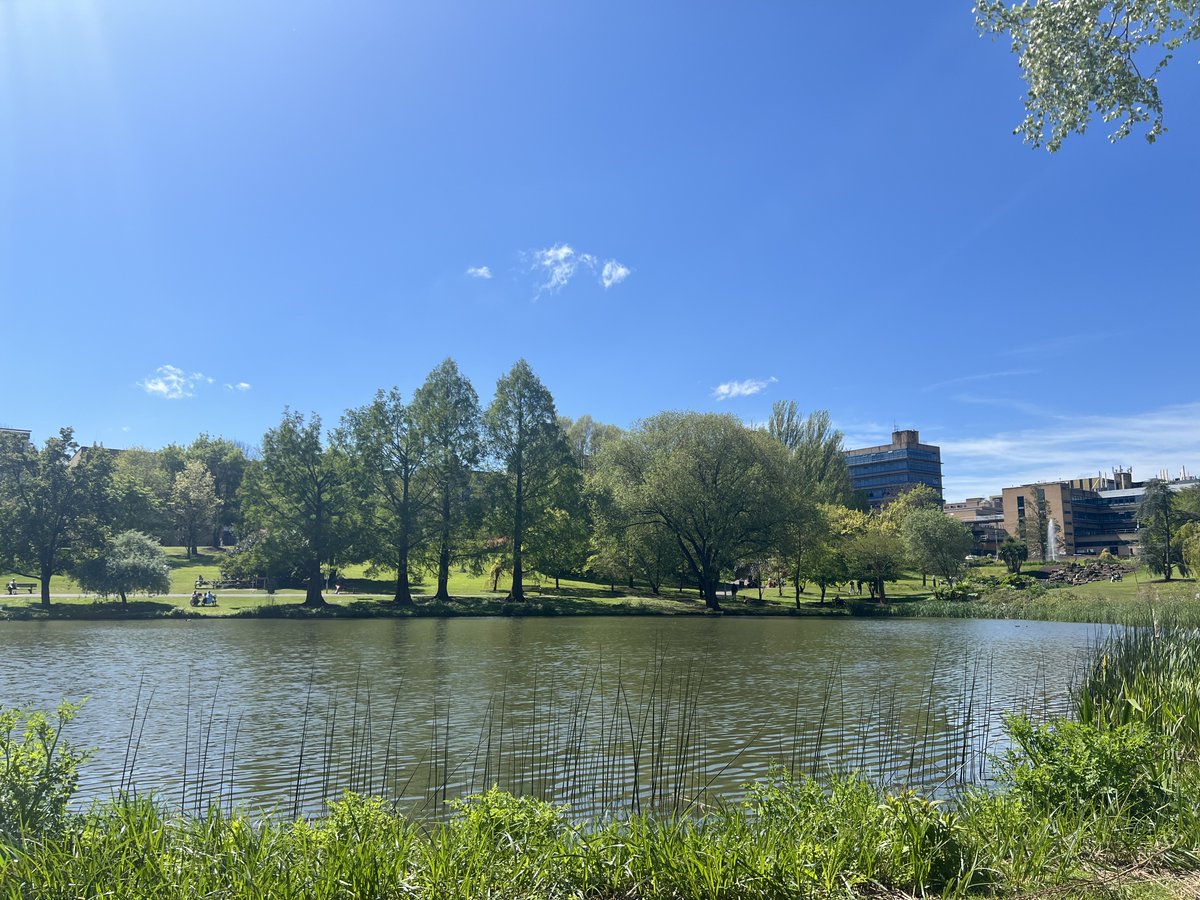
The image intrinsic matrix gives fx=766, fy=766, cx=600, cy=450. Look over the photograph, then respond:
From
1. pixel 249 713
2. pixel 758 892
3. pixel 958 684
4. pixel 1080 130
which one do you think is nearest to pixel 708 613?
→ pixel 958 684

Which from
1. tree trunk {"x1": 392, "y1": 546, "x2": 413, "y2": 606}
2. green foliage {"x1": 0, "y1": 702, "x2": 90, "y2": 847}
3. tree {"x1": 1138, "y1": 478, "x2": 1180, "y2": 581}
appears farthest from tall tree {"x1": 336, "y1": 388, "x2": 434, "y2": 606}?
tree {"x1": 1138, "y1": 478, "x2": 1180, "y2": 581}

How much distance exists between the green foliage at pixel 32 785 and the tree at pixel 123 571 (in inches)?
1787

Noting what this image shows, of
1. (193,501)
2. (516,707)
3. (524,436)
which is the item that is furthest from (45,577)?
(516,707)

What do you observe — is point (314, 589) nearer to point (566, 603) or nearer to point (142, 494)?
point (566, 603)

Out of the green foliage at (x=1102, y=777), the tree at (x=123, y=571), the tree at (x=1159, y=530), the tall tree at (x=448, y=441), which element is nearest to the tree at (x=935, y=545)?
the tree at (x=1159, y=530)

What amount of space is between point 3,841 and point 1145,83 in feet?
52.6

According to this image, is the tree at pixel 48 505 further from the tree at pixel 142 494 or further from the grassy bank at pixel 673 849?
the grassy bank at pixel 673 849

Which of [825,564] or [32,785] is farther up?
[32,785]

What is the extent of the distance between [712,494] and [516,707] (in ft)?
137

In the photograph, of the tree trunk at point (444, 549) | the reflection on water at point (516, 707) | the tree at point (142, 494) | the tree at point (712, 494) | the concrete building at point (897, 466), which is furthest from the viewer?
the concrete building at point (897, 466)

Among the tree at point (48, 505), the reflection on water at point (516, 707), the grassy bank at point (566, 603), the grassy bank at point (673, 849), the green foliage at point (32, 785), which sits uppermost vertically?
the tree at point (48, 505)

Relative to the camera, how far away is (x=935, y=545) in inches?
2662

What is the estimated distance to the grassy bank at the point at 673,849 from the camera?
495 centimetres

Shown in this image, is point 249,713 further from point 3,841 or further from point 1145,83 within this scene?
point 1145,83
